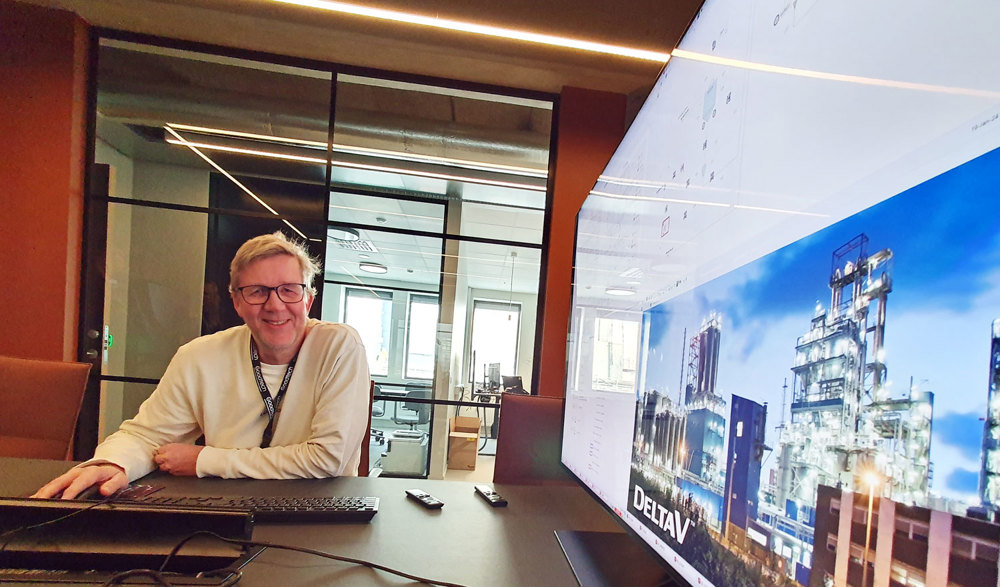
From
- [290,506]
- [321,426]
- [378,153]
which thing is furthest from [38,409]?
[378,153]

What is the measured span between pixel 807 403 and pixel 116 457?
1488mm

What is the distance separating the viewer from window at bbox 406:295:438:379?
14.2 feet

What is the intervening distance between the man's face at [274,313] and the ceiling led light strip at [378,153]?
218 centimetres

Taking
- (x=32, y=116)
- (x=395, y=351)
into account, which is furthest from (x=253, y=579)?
(x=395, y=351)

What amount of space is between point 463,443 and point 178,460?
170 inches

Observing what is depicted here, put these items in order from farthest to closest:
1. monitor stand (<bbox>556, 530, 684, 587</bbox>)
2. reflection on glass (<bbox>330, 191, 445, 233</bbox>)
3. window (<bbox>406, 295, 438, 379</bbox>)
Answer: window (<bbox>406, 295, 438, 379</bbox>)
reflection on glass (<bbox>330, 191, 445, 233</bbox>)
monitor stand (<bbox>556, 530, 684, 587</bbox>)

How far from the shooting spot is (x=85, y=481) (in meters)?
1.01

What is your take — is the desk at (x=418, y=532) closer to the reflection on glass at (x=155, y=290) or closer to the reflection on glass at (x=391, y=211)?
the reflection on glass at (x=155, y=290)

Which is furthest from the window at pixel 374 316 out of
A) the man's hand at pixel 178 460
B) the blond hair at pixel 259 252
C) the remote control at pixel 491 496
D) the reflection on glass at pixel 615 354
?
the reflection on glass at pixel 615 354

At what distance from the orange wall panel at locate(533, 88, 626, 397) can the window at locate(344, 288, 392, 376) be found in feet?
6.82

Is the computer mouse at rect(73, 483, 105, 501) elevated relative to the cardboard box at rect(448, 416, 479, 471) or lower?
elevated

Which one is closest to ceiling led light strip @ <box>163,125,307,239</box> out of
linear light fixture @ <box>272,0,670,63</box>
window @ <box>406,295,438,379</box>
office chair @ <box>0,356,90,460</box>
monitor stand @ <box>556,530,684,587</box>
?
window @ <box>406,295,438,379</box>

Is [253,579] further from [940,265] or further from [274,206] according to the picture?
[274,206]

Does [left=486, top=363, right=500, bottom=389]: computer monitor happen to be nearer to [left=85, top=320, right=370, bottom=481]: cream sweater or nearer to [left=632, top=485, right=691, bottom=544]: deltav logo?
[left=85, top=320, right=370, bottom=481]: cream sweater
